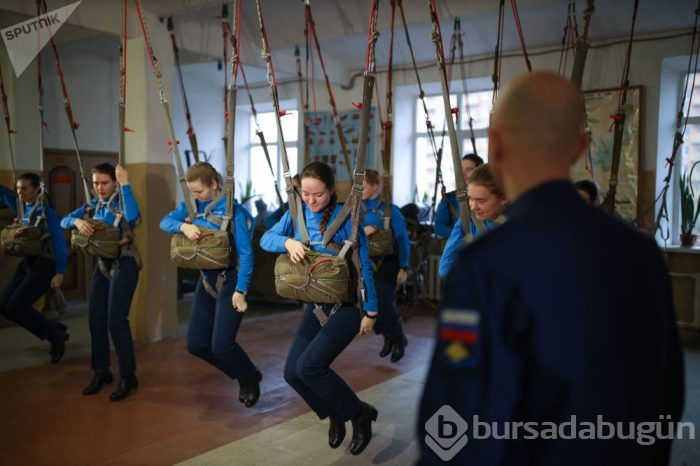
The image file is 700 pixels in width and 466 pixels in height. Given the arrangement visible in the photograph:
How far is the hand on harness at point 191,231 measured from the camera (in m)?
3.97

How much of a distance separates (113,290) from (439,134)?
7.07m

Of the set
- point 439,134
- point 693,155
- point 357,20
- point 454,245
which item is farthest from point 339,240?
point 439,134

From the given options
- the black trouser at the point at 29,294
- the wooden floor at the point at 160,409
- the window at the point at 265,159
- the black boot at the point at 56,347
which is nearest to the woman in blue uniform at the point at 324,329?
the wooden floor at the point at 160,409

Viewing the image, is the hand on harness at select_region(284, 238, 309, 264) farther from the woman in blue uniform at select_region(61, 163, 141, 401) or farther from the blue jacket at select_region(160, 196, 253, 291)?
the woman in blue uniform at select_region(61, 163, 141, 401)

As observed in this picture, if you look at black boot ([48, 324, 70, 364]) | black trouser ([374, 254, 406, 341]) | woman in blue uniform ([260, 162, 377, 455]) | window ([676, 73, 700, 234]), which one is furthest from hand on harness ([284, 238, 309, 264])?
window ([676, 73, 700, 234])

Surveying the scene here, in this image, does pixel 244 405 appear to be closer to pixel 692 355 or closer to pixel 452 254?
pixel 452 254

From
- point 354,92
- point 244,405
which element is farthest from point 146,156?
point 354,92

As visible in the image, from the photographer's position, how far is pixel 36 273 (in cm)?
546

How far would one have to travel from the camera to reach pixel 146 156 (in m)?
6.17

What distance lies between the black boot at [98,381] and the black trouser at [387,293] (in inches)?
89.5

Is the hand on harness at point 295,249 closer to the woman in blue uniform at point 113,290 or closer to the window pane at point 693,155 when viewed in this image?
the woman in blue uniform at point 113,290

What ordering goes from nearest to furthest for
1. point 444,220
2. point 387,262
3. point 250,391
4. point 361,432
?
1. point 361,432
2. point 250,391
3. point 444,220
4. point 387,262

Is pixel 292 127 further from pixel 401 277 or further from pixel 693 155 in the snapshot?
pixel 401 277

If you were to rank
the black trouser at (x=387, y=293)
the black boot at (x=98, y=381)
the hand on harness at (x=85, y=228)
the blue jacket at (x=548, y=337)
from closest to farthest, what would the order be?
the blue jacket at (x=548, y=337)
the hand on harness at (x=85, y=228)
the black boot at (x=98, y=381)
the black trouser at (x=387, y=293)
